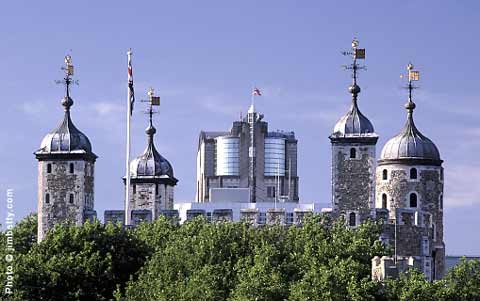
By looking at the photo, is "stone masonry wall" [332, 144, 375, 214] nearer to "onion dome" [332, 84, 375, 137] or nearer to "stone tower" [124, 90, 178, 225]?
"onion dome" [332, 84, 375, 137]

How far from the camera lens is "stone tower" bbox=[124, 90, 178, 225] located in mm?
156250

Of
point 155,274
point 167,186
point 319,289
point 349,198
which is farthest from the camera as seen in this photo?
point 167,186

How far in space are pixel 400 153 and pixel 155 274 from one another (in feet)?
94.5

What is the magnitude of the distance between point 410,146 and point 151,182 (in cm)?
1986

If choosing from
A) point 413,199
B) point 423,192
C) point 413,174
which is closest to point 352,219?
point 413,199

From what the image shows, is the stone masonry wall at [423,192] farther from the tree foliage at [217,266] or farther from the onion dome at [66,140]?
the onion dome at [66,140]

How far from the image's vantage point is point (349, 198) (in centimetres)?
14450

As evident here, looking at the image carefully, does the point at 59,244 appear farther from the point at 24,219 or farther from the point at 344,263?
the point at 24,219

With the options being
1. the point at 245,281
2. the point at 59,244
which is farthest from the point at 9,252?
the point at 245,281

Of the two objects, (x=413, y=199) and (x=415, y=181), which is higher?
(x=415, y=181)

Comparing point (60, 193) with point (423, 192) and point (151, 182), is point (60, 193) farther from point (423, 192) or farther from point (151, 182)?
point (423, 192)

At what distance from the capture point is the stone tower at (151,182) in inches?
6152

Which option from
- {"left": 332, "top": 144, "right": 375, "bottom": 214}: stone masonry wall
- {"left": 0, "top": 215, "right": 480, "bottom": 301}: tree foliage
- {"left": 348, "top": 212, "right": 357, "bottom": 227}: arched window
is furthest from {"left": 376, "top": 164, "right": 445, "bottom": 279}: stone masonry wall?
{"left": 0, "top": 215, "right": 480, "bottom": 301}: tree foliage

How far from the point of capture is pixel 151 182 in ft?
516
